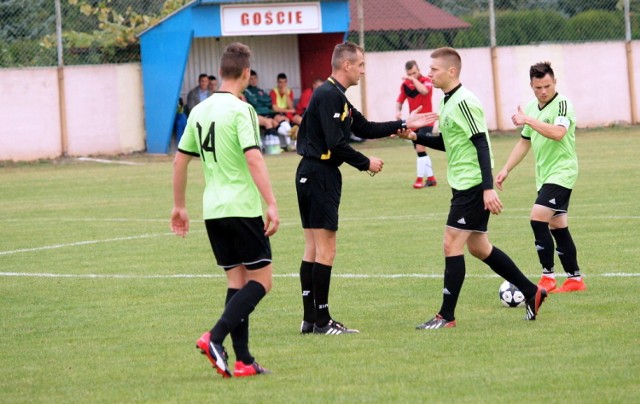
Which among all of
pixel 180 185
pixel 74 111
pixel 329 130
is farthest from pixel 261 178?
pixel 74 111

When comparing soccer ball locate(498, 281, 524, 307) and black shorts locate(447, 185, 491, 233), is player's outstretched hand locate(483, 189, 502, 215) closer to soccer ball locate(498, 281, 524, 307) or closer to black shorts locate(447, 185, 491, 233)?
black shorts locate(447, 185, 491, 233)

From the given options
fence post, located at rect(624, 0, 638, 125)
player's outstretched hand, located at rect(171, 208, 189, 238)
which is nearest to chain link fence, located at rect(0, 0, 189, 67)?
fence post, located at rect(624, 0, 638, 125)

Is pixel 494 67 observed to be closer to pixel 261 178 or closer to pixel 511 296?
pixel 511 296

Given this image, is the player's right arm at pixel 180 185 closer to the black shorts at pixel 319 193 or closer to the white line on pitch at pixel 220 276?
the black shorts at pixel 319 193

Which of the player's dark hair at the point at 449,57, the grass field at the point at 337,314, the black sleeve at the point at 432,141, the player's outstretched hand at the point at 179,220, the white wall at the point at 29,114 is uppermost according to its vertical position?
the white wall at the point at 29,114

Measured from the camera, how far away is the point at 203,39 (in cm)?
3042

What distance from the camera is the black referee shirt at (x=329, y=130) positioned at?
322 inches

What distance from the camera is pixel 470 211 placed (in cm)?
840

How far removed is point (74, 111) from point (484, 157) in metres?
20.5

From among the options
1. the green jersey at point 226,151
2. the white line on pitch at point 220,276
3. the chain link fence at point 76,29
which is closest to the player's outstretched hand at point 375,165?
the green jersey at point 226,151

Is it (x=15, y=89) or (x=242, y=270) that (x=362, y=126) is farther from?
(x=15, y=89)

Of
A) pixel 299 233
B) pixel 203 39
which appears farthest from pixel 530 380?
pixel 203 39

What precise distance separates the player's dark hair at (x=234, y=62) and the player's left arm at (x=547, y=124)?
2746 millimetres

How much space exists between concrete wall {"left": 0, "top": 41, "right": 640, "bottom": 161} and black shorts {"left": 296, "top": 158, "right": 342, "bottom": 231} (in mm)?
19700
